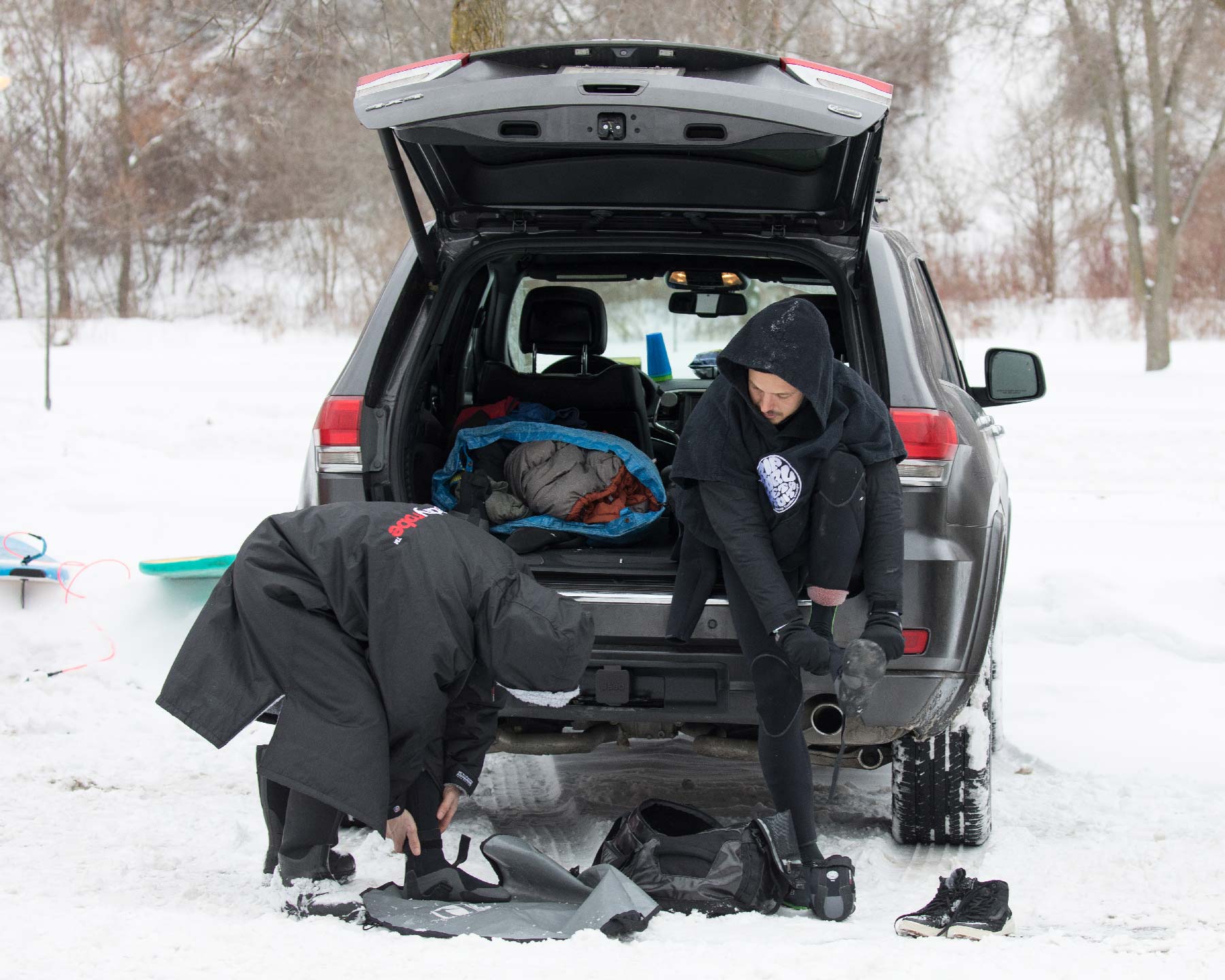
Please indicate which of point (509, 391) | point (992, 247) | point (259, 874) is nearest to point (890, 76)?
point (992, 247)

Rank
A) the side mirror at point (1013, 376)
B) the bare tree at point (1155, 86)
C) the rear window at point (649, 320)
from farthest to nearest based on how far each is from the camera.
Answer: the bare tree at point (1155, 86)
the rear window at point (649, 320)
the side mirror at point (1013, 376)

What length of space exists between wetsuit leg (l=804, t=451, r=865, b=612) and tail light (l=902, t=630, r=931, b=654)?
0.64 feet

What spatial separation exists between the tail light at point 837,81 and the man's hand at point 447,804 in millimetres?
1865

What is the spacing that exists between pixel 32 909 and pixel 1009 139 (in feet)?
85.4

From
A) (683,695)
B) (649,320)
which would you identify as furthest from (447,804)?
(649,320)

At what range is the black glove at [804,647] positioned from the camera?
9.64 feet

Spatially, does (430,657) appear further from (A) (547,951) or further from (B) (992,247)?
(B) (992,247)

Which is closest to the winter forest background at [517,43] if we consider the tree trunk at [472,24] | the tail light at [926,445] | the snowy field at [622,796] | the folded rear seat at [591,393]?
the tree trunk at [472,24]

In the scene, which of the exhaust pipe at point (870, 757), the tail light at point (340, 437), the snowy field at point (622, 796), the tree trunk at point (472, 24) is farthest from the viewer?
the tree trunk at point (472, 24)

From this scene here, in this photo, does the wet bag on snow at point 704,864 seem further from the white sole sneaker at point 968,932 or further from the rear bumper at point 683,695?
the white sole sneaker at point 968,932

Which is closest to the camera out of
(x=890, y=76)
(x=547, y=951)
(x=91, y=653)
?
(x=547, y=951)

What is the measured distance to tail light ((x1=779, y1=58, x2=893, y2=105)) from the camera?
9.36 ft

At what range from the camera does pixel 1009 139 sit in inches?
1014

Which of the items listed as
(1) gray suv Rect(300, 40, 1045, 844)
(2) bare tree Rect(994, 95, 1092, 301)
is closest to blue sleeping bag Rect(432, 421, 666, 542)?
(1) gray suv Rect(300, 40, 1045, 844)
